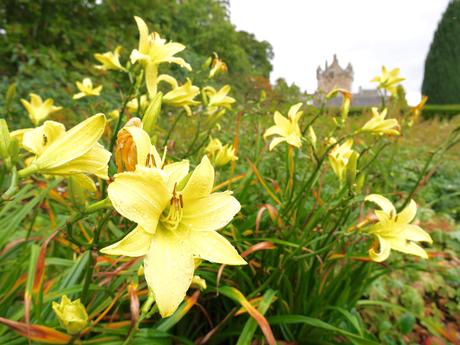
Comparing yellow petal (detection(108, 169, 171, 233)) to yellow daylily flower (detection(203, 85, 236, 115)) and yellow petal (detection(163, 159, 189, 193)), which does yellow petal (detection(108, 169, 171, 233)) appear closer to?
yellow petal (detection(163, 159, 189, 193))

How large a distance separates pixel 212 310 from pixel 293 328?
311mm

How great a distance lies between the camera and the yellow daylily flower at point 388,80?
77.8 inches

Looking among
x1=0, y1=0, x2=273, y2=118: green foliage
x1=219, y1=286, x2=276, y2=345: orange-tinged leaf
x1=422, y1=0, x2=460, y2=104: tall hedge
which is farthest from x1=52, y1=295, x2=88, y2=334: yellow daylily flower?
x1=422, y1=0, x2=460, y2=104: tall hedge

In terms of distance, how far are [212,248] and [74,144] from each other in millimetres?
297

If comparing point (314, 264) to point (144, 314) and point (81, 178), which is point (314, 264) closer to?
point (144, 314)

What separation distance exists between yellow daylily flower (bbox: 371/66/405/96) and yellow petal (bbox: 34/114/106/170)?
1724 mm

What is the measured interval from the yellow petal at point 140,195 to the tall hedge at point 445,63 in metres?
16.2

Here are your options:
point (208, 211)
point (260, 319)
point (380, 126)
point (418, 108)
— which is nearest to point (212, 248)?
point (208, 211)

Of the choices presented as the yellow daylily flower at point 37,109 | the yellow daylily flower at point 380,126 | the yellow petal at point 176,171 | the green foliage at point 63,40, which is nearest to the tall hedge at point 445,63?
the green foliage at point 63,40

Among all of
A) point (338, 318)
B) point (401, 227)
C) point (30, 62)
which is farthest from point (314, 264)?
point (30, 62)

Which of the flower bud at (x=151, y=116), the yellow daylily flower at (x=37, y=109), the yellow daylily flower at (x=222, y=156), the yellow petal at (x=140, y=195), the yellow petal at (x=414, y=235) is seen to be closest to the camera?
the yellow petal at (x=140, y=195)

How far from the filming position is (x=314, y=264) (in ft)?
4.50

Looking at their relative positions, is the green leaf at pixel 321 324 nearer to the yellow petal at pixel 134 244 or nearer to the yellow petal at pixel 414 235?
the yellow petal at pixel 414 235

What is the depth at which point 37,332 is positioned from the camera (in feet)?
2.90
